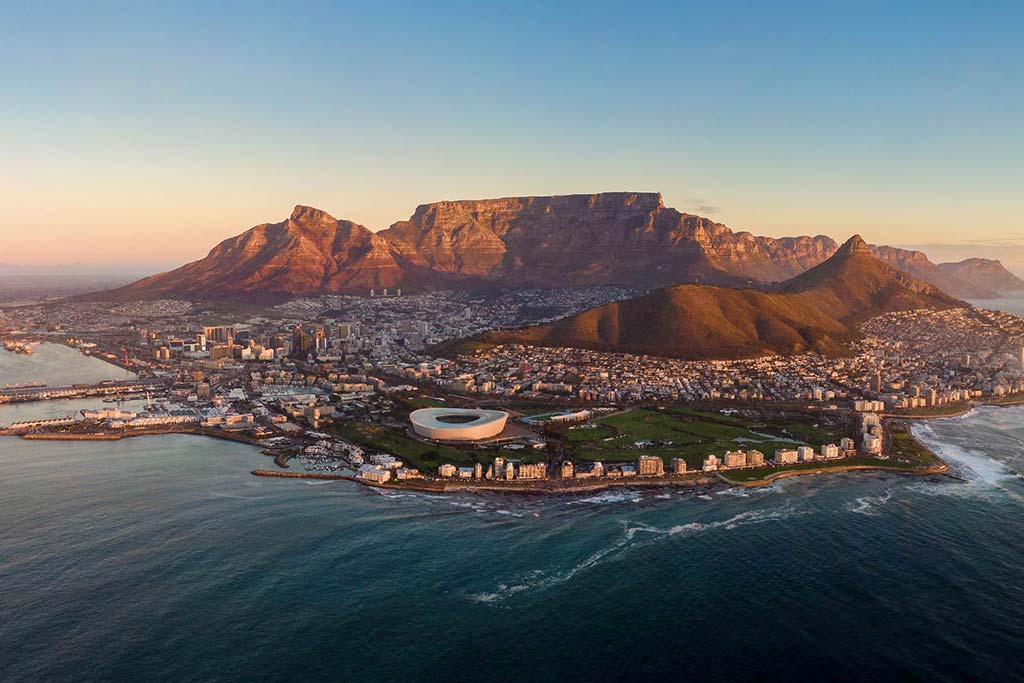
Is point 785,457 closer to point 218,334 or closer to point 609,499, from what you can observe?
point 609,499

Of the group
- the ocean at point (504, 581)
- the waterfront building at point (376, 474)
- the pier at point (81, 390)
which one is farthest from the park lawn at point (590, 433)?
the pier at point (81, 390)

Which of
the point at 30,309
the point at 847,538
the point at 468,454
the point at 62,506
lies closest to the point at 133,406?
the point at 62,506

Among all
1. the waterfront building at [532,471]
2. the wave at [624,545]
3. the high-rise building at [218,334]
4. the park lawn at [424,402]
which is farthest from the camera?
the high-rise building at [218,334]

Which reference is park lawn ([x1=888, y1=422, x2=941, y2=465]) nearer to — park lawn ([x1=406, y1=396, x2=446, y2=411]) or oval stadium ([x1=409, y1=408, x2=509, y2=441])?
oval stadium ([x1=409, y1=408, x2=509, y2=441])

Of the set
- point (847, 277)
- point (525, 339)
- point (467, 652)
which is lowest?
point (467, 652)

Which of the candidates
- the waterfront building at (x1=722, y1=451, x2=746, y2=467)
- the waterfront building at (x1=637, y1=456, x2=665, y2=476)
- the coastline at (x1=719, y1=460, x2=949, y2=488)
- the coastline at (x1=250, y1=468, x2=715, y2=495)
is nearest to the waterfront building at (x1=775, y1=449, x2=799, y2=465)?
the coastline at (x1=719, y1=460, x2=949, y2=488)

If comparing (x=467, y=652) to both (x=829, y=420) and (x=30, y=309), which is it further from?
(x=30, y=309)

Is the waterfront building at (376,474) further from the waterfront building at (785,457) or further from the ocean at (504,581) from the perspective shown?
the waterfront building at (785,457)
